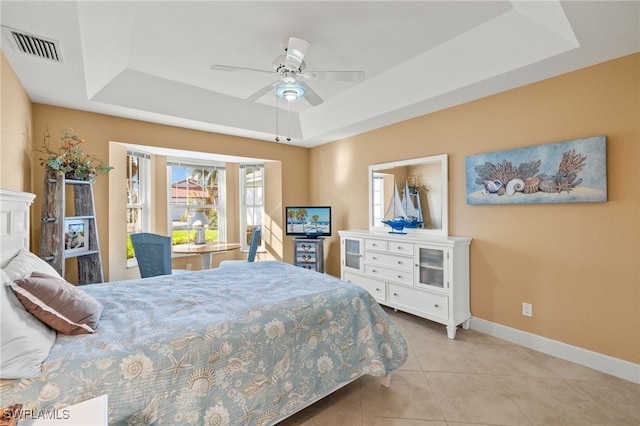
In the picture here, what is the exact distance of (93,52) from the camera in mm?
2385

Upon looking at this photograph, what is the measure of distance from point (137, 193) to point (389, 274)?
3.75 metres

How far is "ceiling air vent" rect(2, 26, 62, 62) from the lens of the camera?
187 centimetres

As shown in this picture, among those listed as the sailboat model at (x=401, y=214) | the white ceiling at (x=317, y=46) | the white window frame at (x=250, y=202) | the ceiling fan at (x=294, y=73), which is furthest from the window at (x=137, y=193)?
the sailboat model at (x=401, y=214)

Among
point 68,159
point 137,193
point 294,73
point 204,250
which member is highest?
point 294,73

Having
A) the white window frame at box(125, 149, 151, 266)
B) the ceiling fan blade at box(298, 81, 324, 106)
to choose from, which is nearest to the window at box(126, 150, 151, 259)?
the white window frame at box(125, 149, 151, 266)

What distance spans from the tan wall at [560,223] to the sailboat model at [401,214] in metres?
0.44

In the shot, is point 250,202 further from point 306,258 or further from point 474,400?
point 474,400

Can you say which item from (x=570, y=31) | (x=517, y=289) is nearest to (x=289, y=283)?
(x=517, y=289)

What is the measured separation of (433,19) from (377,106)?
4.26 feet

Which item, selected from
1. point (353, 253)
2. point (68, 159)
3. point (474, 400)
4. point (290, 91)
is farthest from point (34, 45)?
point (474, 400)

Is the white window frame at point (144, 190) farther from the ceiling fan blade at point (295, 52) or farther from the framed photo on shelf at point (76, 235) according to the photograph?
the ceiling fan blade at point (295, 52)

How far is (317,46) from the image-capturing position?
254cm

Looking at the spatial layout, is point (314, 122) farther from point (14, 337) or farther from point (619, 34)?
point (14, 337)

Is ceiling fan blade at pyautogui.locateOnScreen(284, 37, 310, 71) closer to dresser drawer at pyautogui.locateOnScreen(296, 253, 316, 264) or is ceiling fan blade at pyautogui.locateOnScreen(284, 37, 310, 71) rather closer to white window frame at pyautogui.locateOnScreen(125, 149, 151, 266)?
dresser drawer at pyautogui.locateOnScreen(296, 253, 316, 264)
